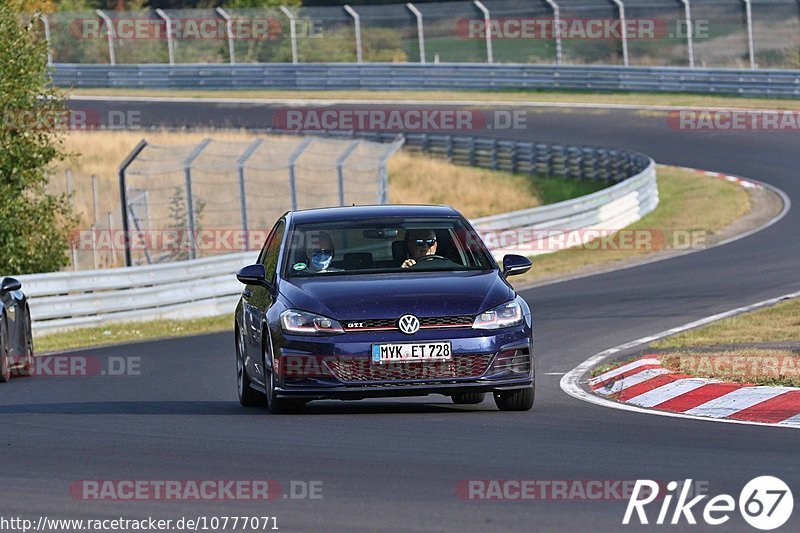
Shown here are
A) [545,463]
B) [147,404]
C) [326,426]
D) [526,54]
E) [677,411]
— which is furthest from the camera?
[526,54]

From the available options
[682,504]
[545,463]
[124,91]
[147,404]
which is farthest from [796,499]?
[124,91]

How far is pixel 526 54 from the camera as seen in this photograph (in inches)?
1960

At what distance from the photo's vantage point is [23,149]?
24984mm

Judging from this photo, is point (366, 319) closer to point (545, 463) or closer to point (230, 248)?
point (545, 463)

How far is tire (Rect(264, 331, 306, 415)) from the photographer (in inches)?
416

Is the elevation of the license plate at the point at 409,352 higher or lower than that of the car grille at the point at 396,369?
higher

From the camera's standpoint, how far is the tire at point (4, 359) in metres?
14.7

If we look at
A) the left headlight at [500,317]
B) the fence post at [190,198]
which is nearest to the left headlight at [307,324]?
the left headlight at [500,317]

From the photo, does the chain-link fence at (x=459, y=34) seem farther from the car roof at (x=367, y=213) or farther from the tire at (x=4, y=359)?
the car roof at (x=367, y=213)

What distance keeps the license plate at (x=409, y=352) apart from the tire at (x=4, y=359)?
5.76m

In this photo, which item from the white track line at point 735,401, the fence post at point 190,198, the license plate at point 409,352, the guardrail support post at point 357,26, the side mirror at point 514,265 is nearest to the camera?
the license plate at point 409,352

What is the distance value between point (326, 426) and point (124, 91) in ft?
158

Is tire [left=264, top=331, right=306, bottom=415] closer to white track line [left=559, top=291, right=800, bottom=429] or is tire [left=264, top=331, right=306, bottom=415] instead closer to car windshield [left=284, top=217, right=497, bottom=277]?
car windshield [left=284, top=217, right=497, bottom=277]

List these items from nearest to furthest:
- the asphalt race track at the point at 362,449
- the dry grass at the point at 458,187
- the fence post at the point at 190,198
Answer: the asphalt race track at the point at 362,449 < the fence post at the point at 190,198 < the dry grass at the point at 458,187
